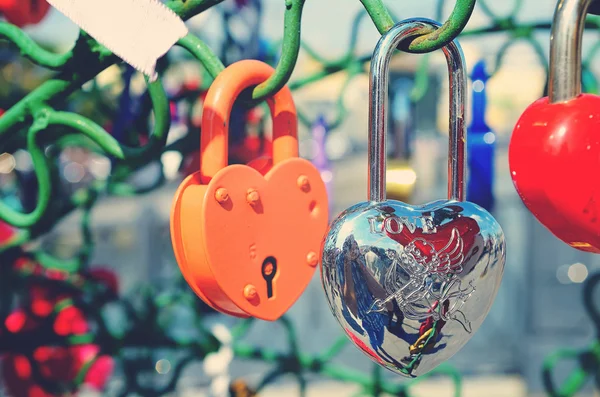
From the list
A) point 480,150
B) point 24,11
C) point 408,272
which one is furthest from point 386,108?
point 24,11

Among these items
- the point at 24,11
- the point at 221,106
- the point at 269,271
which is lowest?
the point at 269,271

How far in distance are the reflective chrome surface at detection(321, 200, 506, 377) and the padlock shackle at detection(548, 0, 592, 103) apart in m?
0.09

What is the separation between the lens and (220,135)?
18.5 inches

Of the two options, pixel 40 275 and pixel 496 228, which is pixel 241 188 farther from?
pixel 40 275

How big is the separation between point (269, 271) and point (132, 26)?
0.18 meters

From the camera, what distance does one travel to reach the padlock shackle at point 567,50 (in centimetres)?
35

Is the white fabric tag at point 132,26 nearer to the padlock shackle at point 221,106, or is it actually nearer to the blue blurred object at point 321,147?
the padlock shackle at point 221,106

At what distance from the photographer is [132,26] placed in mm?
419

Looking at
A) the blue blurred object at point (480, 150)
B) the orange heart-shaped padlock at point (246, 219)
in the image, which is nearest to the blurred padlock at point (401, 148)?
the blue blurred object at point (480, 150)

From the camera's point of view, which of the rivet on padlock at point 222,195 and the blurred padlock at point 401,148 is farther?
the blurred padlock at point 401,148

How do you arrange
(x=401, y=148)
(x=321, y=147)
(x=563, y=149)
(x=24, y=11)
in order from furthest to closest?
1. (x=321, y=147)
2. (x=401, y=148)
3. (x=24, y=11)
4. (x=563, y=149)

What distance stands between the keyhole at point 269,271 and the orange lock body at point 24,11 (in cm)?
70

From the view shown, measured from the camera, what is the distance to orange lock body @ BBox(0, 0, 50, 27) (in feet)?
3.18

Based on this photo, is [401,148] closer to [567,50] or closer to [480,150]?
[480,150]
